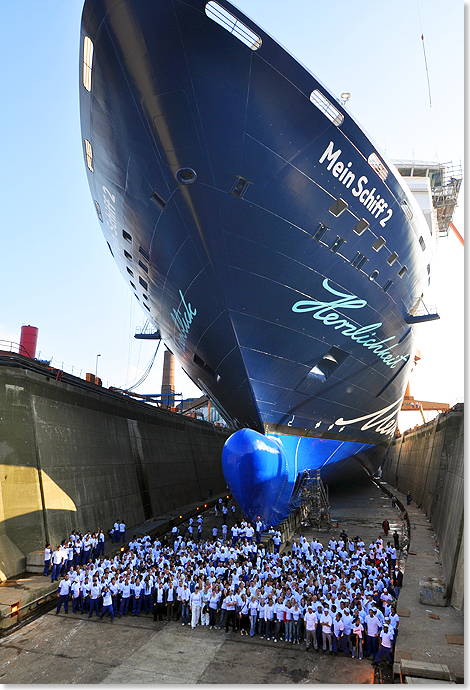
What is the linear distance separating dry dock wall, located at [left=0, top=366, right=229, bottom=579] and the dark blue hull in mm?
4430

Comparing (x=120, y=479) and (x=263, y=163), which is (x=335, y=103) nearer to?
(x=263, y=163)

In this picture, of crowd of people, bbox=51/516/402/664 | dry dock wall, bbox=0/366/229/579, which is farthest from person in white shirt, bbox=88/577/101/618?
dry dock wall, bbox=0/366/229/579

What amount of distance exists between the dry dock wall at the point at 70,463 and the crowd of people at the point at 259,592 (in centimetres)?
116

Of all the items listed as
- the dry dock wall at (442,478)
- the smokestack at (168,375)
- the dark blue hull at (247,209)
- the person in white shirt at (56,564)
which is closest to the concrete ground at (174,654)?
the dry dock wall at (442,478)

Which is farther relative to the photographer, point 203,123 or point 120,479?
point 120,479

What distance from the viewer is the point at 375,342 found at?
43.1ft

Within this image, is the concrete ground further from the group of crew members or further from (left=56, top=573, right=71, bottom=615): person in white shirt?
the group of crew members

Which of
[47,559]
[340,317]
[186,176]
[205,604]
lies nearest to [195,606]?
[205,604]

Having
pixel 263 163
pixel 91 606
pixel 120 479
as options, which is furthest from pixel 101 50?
pixel 120 479

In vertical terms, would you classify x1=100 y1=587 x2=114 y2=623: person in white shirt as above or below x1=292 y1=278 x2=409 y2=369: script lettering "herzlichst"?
below

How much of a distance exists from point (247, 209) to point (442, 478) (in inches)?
484

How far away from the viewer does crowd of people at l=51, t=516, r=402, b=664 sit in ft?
22.9

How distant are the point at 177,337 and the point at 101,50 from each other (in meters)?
8.17

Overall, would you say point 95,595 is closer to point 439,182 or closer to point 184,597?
point 184,597
